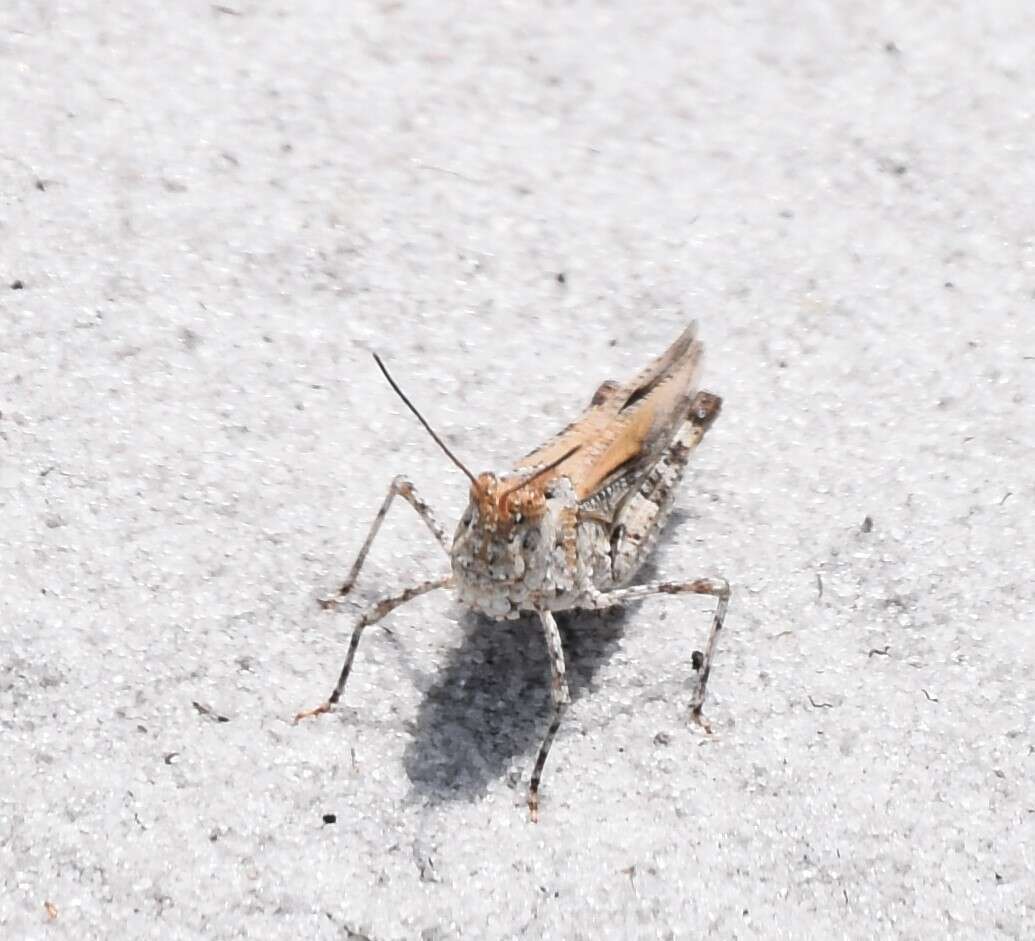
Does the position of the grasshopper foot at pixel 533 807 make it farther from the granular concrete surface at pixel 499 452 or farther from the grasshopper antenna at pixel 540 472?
the grasshopper antenna at pixel 540 472

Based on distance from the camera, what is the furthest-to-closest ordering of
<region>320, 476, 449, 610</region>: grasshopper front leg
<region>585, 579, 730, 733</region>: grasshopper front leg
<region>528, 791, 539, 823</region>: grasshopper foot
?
<region>320, 476, 449, 610</region>: grasshopper front leg → <region>585, 579, 730, 733</region>: grasshopper front leg → <region>528, 791, 539, 823</region>: grasshopper foot

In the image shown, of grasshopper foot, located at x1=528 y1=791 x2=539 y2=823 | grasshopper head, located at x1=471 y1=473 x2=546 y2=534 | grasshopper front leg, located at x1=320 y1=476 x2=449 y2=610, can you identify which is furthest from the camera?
grasshopper front leg, located at x1=320 y1=476 x2=449 y2=610

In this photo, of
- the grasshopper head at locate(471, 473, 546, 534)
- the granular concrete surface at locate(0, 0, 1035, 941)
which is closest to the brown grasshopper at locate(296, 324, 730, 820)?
the grasshopper head at locate(471, 473, 546, 534)

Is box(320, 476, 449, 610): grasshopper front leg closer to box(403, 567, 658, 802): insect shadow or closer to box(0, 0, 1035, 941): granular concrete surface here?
box(0, 0, 1035, 941): granular concrete surface

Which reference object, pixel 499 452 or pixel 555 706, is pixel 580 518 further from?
pixel 499 452

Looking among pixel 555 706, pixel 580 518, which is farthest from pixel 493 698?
pixel 580 518

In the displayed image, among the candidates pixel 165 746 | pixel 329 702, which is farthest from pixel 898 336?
pixel 165 746

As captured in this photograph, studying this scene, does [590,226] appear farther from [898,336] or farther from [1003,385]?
[1003,385]
